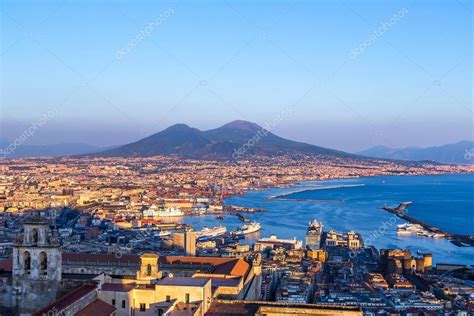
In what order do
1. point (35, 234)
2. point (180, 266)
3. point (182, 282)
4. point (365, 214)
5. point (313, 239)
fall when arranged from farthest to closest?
point (365, 214), point (313, 239), point (180, 266), point (35, 234), point (182, 282)

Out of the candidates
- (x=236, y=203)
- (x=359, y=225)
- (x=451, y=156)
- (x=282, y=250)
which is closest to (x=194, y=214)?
(x=236, y=203)

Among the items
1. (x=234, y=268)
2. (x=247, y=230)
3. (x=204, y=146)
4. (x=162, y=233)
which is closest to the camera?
(x=234, y=268)

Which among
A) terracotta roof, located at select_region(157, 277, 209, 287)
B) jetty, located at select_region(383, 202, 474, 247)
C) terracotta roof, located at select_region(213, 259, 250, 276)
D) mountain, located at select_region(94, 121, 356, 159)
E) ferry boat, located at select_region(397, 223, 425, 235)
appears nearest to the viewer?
terracotta roof, located at select_region(157, 277, 209, 287)

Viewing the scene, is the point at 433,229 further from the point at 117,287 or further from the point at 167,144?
the point at 167,144

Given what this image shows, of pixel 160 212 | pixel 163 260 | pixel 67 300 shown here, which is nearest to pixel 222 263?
pixel 163 260

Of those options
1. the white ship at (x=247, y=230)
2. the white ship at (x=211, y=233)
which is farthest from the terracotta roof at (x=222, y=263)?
the white ship at (x=247, y=230)

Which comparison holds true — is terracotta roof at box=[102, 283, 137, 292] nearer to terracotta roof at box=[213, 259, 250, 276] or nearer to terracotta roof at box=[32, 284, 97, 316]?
terracotta roof at box=[32, 284, 97, 316]

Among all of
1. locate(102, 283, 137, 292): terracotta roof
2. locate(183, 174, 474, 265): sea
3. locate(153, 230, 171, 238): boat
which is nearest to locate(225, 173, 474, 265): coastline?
locate(183, 174, 474, 265): sea
